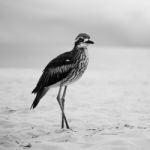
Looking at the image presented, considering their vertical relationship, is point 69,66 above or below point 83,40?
below

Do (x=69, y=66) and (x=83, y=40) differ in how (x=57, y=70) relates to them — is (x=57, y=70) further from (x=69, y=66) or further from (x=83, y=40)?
(x=83, y=40)

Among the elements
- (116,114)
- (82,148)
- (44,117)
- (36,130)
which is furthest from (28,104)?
(82,148)

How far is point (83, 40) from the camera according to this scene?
6.96m

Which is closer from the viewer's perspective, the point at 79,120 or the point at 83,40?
the point at 83,40

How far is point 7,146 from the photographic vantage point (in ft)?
17.9

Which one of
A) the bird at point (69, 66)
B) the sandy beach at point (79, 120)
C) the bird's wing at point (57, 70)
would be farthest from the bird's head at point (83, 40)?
the sandy beach at point (79, 120)

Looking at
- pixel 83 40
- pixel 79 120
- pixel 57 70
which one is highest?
pixel 83 40

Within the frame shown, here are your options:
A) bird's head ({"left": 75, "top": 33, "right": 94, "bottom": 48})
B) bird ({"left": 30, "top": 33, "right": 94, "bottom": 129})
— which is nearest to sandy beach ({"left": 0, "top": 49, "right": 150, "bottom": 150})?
bird ({"left": 30, "top": 33, "right": 94, "bottom": 129})

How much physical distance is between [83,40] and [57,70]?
725 mm

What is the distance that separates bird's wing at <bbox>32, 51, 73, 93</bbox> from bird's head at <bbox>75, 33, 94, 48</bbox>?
0.81 ft

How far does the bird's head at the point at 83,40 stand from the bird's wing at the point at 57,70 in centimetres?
25

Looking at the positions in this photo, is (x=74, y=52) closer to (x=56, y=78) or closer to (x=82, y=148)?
(x=56, y=78)

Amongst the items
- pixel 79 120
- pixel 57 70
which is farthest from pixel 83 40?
pixel 79 120

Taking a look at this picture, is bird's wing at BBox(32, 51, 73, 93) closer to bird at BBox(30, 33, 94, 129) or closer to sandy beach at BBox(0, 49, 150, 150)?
bird at BBox(30, 33, 94, 129)
